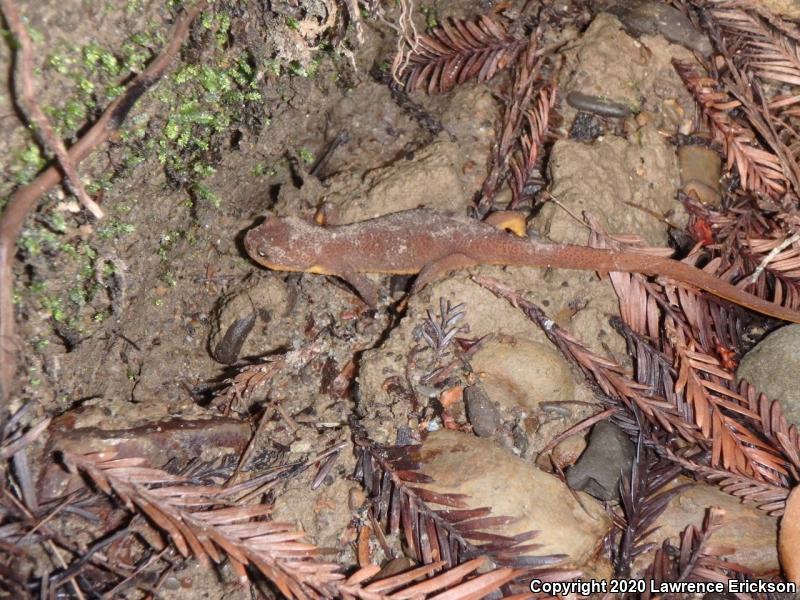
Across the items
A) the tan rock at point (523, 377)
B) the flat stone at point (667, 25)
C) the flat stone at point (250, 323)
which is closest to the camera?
the tan rock at point (523, 377)

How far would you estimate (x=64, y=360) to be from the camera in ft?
8.13

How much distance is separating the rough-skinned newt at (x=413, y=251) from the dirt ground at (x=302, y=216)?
100 mm

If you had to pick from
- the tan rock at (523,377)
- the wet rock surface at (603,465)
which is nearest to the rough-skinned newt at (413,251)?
the tan rock at (523,377)

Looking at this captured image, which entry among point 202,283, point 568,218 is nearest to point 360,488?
point 202,283

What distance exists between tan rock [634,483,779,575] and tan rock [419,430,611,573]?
277 millimetres

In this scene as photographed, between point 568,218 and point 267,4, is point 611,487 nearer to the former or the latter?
point 568,218

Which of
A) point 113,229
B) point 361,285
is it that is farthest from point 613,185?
point 113,229

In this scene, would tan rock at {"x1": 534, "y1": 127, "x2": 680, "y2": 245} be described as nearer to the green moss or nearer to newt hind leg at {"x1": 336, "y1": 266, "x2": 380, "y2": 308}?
newt hind leg at {"x1": 336, "y1": 266, "x2": 380, "y2": 308}

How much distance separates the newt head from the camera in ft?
10.9

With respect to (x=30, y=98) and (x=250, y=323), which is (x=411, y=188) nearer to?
(x=250, y=323)

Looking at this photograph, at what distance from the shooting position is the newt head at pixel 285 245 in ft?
10.9

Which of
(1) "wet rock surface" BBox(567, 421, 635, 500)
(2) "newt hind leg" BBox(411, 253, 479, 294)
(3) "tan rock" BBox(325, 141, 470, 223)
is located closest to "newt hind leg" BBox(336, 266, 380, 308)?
(2) "newt hind leg" BBox(411, 253, 479, 294)

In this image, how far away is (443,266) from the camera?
342cm

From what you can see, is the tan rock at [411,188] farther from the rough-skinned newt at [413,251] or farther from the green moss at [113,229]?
the green moss at [113,229]
